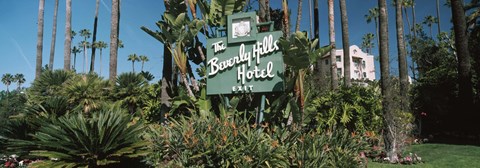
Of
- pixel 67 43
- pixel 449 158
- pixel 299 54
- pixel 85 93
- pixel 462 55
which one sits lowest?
pixel 449 158

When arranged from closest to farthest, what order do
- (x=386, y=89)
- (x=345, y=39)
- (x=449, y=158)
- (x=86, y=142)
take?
(x=86, y=142) → (x=449, y=158) → (x=386, y=89) → (x=345, y=39)

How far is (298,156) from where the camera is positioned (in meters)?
6.85

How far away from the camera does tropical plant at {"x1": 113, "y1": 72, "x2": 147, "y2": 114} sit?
45.4ft

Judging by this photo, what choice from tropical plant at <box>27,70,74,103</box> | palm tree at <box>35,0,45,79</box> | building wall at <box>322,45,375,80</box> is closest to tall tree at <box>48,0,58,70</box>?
palm tree at <box>35,0,45,79</box>

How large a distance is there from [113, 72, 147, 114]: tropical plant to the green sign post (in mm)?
5271

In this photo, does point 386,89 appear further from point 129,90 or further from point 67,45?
point 67,45

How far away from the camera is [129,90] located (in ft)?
45.9

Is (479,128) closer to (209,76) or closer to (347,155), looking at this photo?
(347,155)

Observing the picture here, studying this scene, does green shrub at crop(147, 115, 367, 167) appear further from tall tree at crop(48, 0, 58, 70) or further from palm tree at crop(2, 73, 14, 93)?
palm tree at crop(2, 73, 14, 93)

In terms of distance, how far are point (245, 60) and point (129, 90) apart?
643 cm

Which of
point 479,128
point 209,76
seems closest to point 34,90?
point 209,76

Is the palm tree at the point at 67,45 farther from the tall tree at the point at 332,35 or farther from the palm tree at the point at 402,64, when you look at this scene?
the palm tree at the point at 402,64

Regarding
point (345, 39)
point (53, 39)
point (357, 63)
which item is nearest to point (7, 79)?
point (53, 39)

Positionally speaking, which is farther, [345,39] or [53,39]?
[53,39]
